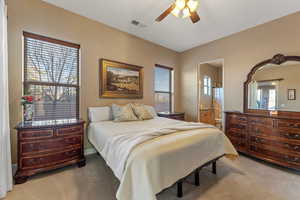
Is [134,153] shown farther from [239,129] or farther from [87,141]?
[239,129]

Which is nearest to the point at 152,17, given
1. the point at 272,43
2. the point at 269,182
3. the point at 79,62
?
the point at 79,62

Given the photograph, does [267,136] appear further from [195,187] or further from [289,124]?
[195,187]

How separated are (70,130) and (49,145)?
0.36m

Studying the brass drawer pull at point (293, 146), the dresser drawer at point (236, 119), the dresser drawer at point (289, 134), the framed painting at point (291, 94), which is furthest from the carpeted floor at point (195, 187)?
the framed painting at point (291, 94)

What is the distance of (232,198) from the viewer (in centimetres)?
176

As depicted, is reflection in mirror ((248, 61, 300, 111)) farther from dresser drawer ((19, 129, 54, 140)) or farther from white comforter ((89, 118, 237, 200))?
dresser drawer ((19, 129, 54, 140))

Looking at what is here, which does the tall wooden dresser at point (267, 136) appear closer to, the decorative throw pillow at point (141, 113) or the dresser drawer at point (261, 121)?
the dresser drawer at point (261, 121)

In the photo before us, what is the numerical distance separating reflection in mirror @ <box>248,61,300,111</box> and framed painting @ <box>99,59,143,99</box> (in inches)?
116

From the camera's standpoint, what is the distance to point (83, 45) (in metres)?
3.04

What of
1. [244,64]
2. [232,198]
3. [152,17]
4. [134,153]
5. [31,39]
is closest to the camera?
[134,153]

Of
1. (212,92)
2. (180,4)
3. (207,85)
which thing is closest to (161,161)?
(180,4)

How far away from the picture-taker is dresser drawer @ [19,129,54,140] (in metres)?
2.00

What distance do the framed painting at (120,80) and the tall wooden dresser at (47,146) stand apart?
119 centimetres

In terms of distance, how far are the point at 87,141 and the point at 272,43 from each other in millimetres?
4752
